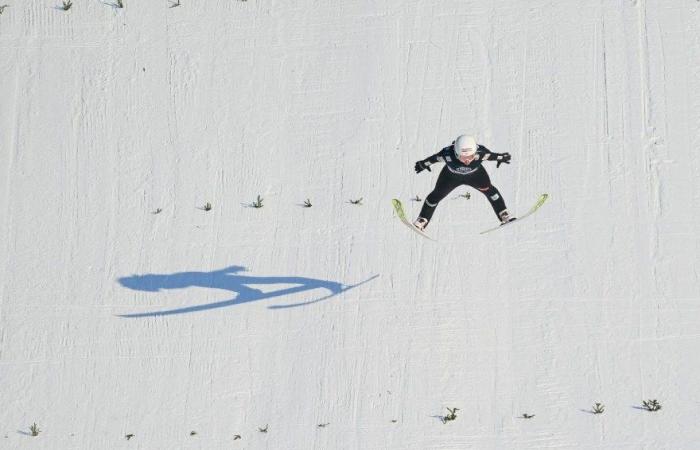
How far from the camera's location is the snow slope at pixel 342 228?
22.7ft

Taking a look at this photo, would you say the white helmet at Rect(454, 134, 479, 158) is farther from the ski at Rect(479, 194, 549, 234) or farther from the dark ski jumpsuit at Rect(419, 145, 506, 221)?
the ski at Rect(479, 194, 549, 234)

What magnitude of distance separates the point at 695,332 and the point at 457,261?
1.87 meters

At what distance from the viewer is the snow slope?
22.7 feet

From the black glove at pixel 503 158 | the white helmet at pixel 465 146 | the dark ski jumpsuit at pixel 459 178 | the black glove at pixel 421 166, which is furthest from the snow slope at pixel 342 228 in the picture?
the white helmet at pixel 465 146

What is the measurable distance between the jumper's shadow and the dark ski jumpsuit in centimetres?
76

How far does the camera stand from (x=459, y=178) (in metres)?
6.88

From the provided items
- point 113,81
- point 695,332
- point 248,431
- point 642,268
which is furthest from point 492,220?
point 113,81

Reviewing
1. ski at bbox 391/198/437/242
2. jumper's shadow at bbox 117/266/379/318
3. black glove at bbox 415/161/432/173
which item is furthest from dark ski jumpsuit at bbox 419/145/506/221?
jumper's shadow at bbox 117/266/379/318

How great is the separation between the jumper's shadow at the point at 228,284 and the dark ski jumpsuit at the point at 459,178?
759mm

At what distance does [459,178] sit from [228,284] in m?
1.96

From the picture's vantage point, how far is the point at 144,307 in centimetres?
711

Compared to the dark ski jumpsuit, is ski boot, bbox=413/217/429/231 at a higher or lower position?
lower

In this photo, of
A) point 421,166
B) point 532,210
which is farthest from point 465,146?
point 532,210

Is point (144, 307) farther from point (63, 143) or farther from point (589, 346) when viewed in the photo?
point (589, 346)
